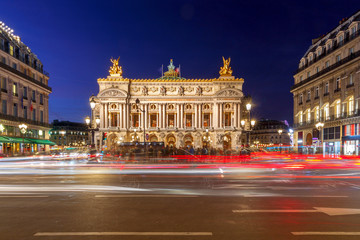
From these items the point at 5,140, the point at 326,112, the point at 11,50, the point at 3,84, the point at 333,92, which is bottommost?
the point at 5,140

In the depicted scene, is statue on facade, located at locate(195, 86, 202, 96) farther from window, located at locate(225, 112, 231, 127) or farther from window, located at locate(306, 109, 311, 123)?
window, located at locate(306, 109, 311, 123)

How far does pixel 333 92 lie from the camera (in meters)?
42.0

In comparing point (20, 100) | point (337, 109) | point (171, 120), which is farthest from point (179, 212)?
point (171, 120)

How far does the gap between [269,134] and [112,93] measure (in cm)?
9585

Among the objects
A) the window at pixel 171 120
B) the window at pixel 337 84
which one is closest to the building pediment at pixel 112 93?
the window at pixel 171 120

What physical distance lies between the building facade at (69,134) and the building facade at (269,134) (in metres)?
90.1

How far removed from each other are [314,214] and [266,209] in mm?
1359

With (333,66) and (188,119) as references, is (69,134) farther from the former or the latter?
(333,66)

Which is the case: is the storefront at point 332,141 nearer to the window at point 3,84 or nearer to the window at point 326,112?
the window at point 326,112

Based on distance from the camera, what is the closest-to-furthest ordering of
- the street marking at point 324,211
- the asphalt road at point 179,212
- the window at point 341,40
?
the asphalt road at point 179,212 < the street marking at point 324,211 < the window at point 341,40

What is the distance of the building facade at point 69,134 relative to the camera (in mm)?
135125

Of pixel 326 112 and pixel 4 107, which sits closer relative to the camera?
pixel 4 107

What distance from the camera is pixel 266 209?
→ 8.30m

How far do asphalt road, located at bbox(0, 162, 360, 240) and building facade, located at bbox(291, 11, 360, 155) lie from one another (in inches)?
1008
